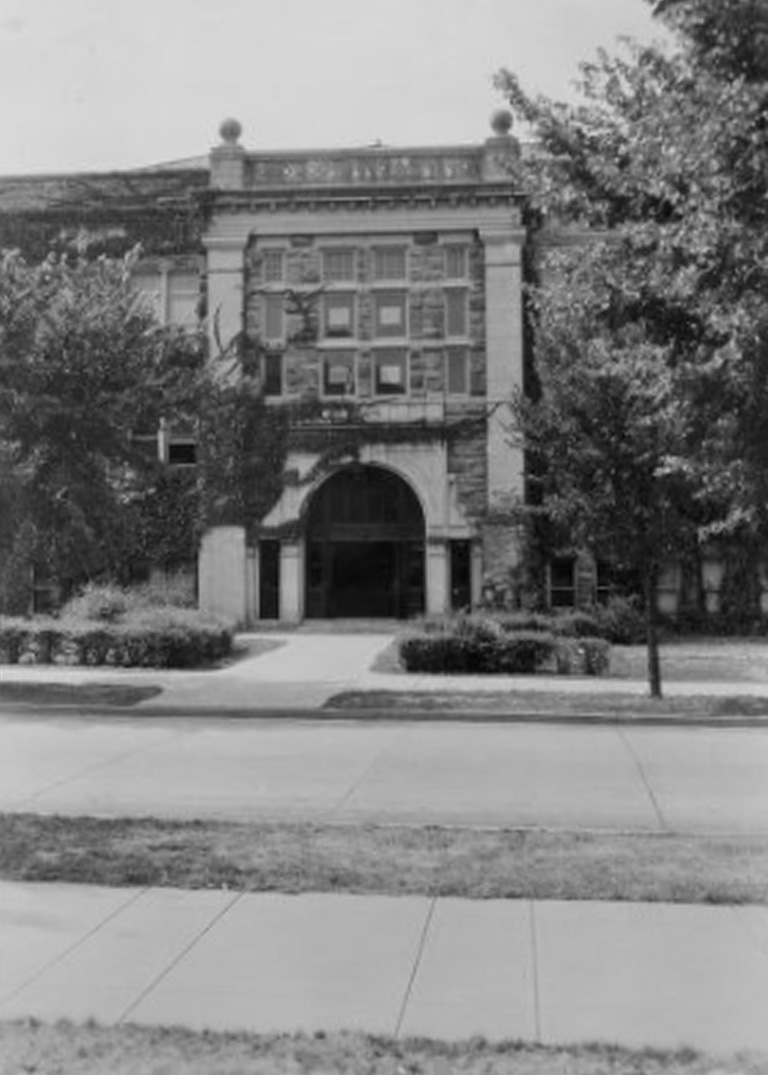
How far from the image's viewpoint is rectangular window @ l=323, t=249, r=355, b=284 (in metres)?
36.7

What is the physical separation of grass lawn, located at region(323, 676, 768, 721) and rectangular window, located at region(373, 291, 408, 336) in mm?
19815

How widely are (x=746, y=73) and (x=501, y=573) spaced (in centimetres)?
2940

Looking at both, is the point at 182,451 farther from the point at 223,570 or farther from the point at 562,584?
the point at 562,584

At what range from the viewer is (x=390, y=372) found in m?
36.5

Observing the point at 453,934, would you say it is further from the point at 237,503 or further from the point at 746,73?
the point at 237,503

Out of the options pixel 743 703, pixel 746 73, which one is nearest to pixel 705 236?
pixel 746 73

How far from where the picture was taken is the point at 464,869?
7.18 metres

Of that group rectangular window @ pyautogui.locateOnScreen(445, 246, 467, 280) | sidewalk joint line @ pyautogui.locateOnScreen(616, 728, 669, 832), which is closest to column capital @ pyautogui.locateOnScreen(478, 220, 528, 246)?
rectangular window @ pyautogui.locateOnScreen(445, 246, 467, 280)

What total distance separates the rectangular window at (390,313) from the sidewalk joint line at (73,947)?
3077 cm

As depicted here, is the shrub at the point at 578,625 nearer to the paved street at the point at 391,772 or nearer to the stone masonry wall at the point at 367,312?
the stone masonry wall at the point at 367,312

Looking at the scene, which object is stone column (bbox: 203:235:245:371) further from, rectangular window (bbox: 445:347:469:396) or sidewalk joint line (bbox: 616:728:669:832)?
sidewalk joint line (bbox: 616:728:669:832)

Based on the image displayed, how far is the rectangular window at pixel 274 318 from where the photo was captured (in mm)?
36781

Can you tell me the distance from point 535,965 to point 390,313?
3210 cm

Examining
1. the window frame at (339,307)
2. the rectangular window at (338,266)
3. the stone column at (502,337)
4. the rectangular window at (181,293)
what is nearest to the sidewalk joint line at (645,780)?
the stone column at (502,337)
